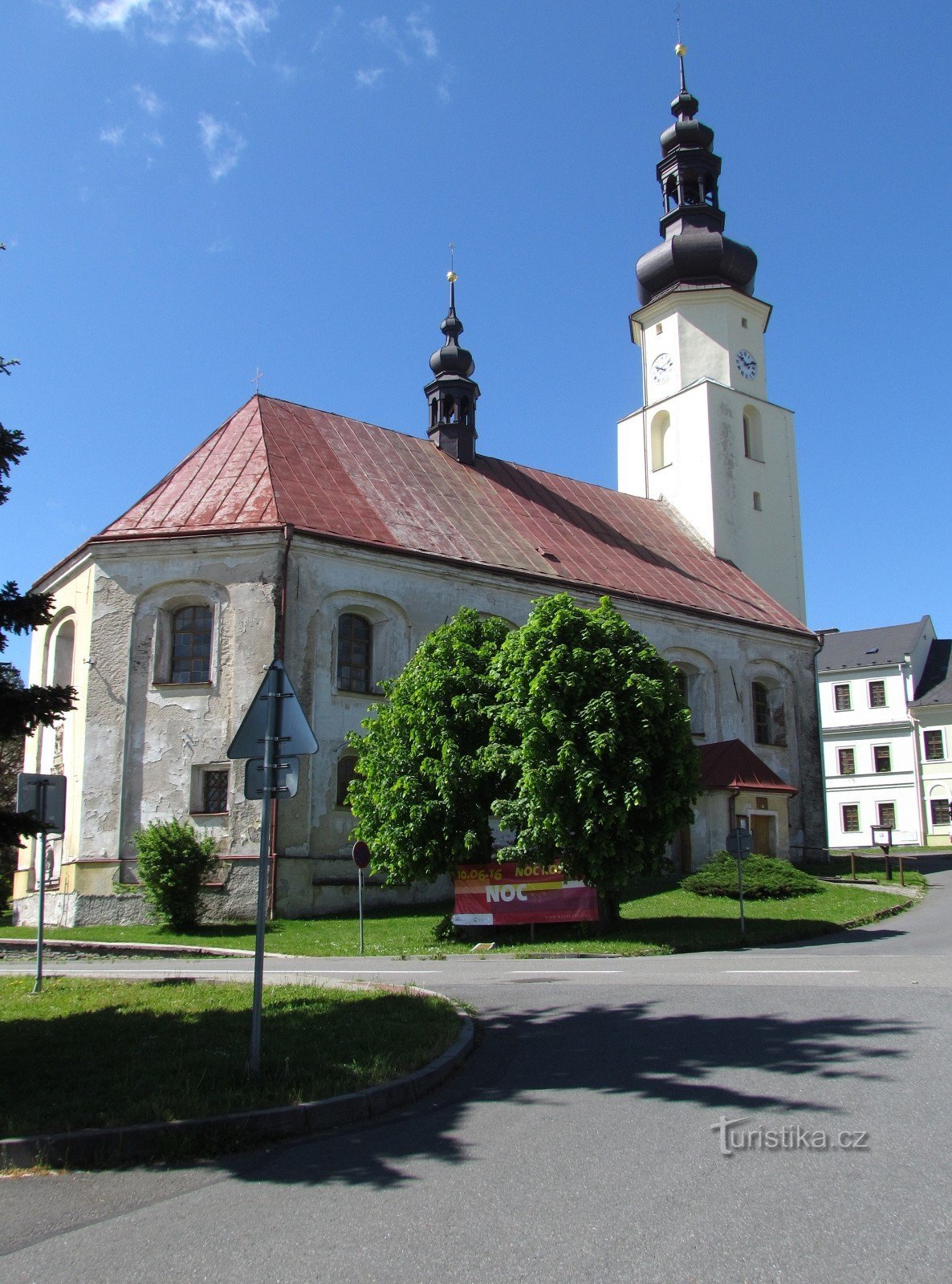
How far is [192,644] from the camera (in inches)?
939

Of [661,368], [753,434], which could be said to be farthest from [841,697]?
[661,368]

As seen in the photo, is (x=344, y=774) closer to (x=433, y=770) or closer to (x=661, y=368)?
(x=433, y=770)

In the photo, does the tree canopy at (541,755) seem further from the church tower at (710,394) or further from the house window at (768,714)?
the church tower at (710,394)

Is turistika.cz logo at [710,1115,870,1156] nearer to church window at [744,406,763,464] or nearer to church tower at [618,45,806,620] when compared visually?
church tower at [618,45,806,620]

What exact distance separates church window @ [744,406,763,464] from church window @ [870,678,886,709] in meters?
17.8

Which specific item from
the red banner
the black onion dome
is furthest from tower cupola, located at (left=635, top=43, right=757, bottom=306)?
the red banner

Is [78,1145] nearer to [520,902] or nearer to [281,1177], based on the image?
[281,1177]

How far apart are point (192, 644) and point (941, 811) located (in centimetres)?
3730

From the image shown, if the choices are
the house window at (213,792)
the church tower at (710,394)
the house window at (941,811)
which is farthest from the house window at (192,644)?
the house window at (941,811)

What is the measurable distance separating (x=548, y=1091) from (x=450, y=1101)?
0.59m

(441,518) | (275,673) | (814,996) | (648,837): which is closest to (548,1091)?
(275,673)

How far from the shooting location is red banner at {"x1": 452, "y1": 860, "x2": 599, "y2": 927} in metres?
17.3

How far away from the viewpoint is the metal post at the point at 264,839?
6.58 metres

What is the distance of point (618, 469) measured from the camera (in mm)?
40344
